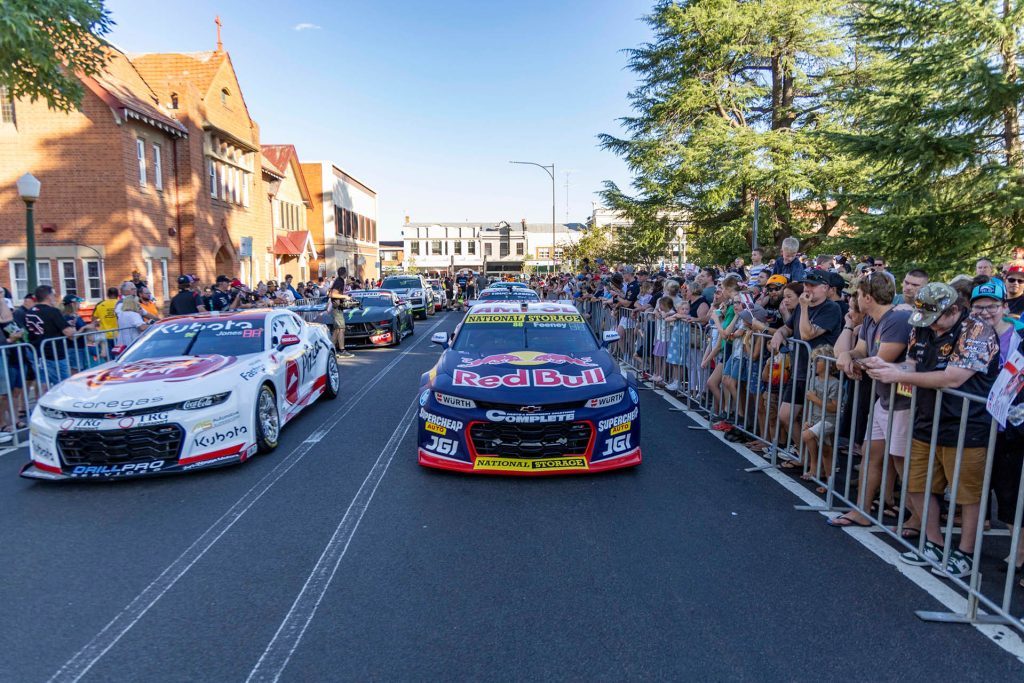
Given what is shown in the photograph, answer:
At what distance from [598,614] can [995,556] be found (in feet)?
8.92

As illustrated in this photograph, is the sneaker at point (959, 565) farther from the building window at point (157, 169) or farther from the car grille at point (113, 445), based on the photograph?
the building window at point (157, 169)

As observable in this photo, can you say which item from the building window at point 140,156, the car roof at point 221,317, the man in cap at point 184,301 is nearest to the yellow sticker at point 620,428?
the car roof at point 221,317

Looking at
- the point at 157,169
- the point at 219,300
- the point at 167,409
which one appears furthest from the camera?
the point at 157,169

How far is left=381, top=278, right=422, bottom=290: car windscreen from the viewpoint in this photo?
2682 cm

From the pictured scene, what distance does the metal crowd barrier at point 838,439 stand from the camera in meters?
3.61

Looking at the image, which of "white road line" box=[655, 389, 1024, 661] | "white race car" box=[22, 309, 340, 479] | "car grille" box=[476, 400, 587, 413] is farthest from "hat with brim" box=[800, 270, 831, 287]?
"white race car" box=[22, 309, 340, 479]

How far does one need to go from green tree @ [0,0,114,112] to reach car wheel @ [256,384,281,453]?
7.54m

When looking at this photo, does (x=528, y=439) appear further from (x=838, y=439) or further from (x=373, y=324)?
(x=373, y=324)

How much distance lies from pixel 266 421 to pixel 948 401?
5801mm

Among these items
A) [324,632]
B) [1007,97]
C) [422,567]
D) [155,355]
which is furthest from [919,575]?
[1007,97]

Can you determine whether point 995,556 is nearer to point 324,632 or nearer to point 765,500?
point 765,500

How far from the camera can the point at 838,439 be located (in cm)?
523

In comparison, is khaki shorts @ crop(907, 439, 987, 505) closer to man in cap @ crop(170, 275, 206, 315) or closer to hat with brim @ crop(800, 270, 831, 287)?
hat with brim @ crop(800, 270, 831, 287)

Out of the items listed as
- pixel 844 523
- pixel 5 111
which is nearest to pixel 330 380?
pixel 844 523
